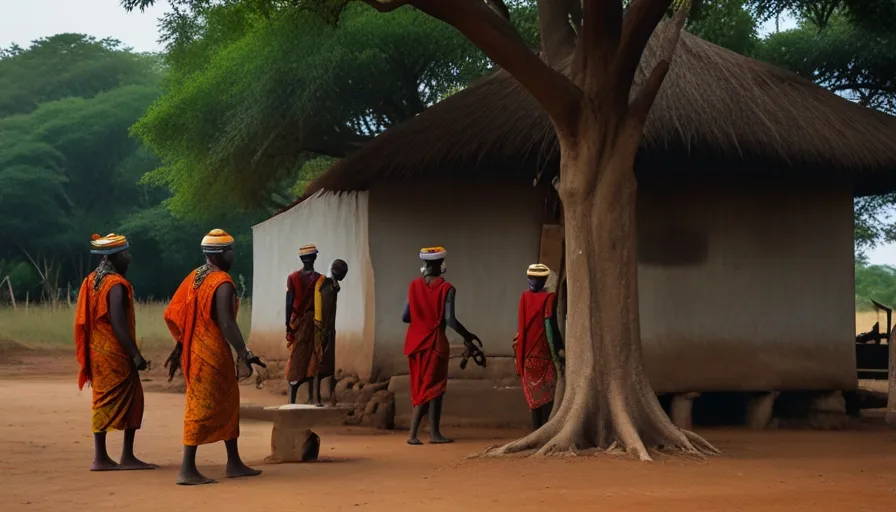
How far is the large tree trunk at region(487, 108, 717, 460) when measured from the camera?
393 inches

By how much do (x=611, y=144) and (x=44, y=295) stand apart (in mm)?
29721

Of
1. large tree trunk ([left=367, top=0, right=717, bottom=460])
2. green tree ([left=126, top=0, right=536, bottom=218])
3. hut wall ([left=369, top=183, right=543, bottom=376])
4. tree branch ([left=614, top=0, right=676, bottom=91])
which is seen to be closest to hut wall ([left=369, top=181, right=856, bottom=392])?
hut wall ([left=369, top=183, right=543, bottom=376])

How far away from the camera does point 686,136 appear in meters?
12.3

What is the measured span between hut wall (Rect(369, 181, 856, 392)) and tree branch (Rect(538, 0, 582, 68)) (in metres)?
1.43

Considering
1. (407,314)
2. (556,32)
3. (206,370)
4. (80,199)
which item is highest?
(80,199)

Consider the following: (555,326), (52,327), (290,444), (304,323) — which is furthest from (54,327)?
(290,444)

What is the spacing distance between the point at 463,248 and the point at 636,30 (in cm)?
378

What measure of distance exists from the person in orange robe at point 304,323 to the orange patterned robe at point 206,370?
392cm

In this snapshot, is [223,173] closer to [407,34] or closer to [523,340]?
[407,34]

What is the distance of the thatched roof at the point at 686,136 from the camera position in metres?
12.4

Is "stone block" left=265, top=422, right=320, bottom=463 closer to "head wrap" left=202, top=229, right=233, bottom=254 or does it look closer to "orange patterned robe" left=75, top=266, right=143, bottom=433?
"orange patterned robe" left=75, top=266, right=143, bottom=433

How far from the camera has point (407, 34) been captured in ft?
63.9

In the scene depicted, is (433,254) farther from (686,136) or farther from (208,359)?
(208,359)

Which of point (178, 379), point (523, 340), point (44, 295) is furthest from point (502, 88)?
point (44, 295)
